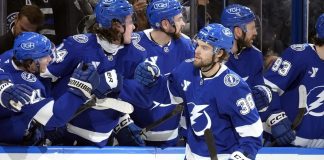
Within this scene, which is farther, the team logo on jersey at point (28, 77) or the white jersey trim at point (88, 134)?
the white jersey trim at point (88, 134)

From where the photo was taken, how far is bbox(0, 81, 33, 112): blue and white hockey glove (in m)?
4.16

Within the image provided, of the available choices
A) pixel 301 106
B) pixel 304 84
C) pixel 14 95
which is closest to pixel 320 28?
pixel 304 84

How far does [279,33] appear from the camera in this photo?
6371 mm

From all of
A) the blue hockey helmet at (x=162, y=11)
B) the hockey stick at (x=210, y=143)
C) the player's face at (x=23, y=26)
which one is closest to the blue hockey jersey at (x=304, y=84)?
the blue hockey helmet at (x=162, y=11)

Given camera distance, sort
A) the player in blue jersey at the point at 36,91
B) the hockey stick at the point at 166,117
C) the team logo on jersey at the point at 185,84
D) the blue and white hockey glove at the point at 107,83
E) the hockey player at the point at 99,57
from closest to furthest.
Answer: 1. the player in blue jersey at the point at 36,91
2. the team logo on jersey at the point at 185,84
3. the blue and white hockey glove at the point at 107,83
4. the hockey player at the point at 99,57
5. the hockey stick at the point at 166,117

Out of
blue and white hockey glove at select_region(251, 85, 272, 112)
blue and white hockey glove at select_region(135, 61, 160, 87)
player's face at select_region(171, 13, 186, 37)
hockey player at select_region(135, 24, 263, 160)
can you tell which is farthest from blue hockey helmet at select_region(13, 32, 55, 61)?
blue and white hockey glove at select_region(251, 85, 272, 112)

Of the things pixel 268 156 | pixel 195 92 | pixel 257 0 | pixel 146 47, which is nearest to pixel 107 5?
pixel 146 47

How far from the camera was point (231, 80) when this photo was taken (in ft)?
13.7

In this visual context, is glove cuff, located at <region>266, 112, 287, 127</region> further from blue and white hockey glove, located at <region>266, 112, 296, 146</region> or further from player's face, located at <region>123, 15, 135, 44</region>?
player's face, located at <region>123, 15, 135, 44</region>

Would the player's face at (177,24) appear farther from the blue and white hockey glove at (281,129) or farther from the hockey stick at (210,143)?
the hockey stick at (210,143)

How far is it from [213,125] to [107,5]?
2.93 feet

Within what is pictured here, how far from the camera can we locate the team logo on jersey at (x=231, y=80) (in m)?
4.16

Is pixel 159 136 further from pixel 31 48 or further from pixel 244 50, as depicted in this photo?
pixel 31 48

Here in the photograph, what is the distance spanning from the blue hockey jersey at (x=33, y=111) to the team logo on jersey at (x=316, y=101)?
50.4 inches
